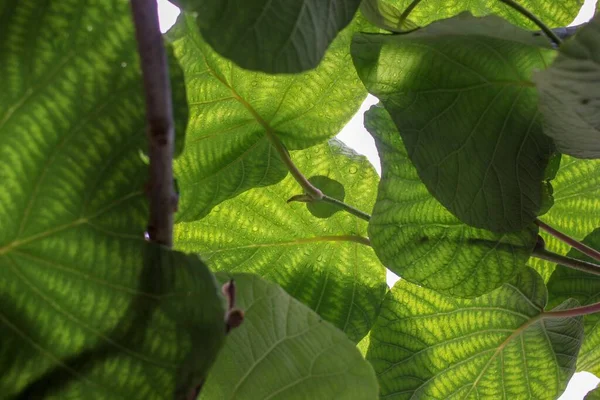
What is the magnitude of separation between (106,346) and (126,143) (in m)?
0.13

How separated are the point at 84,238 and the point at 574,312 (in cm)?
63

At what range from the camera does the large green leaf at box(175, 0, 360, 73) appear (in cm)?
44

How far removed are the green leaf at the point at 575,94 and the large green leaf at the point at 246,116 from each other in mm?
257

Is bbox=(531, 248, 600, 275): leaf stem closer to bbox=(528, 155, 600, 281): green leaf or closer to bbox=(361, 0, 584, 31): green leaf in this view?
bbox=(528, 155, 600, 281): green leaf

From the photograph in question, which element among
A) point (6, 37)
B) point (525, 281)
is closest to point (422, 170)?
point (525, 281)

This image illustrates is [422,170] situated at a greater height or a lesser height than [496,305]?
greater

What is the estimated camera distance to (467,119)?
2.17 ft

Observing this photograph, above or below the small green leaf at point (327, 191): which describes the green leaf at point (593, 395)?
below

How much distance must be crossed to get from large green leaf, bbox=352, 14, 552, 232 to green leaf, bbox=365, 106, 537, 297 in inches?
3.0

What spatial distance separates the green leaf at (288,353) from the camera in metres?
0.51

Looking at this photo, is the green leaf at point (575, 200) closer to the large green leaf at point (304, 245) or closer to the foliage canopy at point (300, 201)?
the foliage canopy at point (300, 201)

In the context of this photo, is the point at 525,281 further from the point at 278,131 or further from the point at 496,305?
the point at 278,131

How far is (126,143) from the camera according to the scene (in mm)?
414

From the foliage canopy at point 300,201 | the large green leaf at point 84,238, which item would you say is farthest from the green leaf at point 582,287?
the large green leaf at point 84,238
